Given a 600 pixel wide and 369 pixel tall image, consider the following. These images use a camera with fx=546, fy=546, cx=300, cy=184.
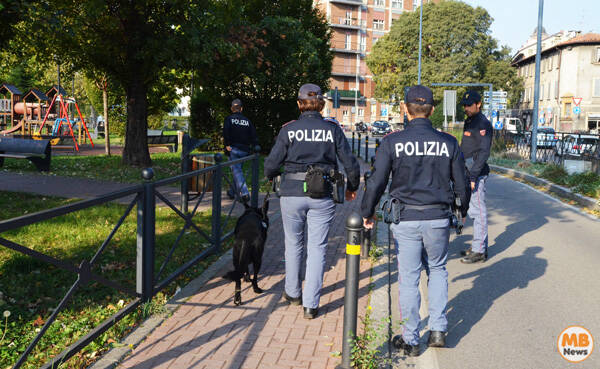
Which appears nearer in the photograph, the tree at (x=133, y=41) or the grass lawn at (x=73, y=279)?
the grass lawn at (x=73, y=279)

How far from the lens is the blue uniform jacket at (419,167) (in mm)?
3846

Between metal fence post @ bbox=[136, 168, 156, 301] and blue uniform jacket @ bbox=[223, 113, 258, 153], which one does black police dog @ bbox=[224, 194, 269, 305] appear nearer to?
metal fence post @ bbox=[136, 168, 156, 301]

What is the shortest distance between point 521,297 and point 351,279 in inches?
110

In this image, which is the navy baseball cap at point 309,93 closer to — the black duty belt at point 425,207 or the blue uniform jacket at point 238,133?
the black duty belt at point 425,207

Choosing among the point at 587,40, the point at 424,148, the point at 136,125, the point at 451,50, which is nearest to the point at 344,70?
the point at 451,50

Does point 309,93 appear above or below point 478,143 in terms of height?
above

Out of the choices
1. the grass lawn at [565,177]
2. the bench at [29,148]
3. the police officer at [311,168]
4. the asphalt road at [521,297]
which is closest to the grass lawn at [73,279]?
the police officer at [311,168]

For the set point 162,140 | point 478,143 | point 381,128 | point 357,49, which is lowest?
point 162,140

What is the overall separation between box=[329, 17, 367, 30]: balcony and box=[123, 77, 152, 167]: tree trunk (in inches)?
2489

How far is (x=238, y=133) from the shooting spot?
9.84 meters

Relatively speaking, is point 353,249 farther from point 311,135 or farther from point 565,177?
point 565,177

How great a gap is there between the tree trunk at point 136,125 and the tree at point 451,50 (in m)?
40.3

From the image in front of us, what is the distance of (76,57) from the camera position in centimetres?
1503

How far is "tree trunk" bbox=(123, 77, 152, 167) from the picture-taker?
591 inches
